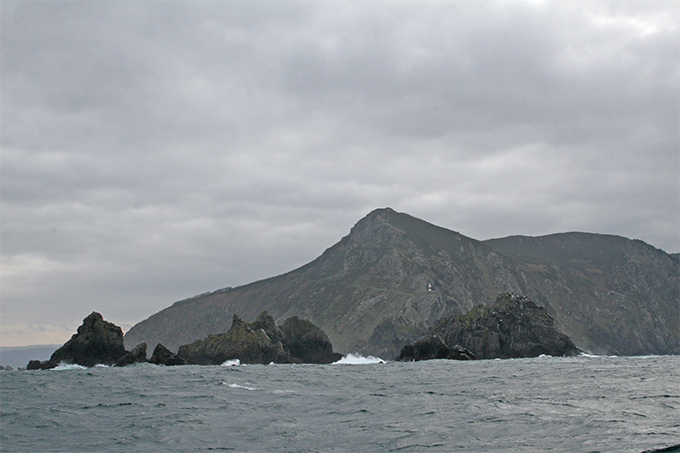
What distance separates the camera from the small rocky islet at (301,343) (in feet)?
407

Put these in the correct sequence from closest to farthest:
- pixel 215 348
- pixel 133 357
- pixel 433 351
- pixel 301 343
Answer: pixel 133 357 < pixel 433 351 < pixel 215 348 < pixel 301 343

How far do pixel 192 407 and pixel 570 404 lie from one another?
2548cm

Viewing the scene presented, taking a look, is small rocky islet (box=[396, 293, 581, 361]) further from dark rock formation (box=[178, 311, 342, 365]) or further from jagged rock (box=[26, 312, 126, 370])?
jagged rock (box=[26, 312, 126, 370])

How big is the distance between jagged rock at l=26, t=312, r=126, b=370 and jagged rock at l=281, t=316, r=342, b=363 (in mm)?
45573

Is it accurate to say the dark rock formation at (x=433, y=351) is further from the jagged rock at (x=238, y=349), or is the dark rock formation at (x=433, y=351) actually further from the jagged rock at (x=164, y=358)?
the jagged rock at (x=164, y=358)

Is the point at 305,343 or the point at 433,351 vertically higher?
the point at 305,343

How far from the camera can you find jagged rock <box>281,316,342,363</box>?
157 m

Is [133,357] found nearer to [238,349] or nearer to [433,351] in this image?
[238,349]

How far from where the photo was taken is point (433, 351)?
458ft

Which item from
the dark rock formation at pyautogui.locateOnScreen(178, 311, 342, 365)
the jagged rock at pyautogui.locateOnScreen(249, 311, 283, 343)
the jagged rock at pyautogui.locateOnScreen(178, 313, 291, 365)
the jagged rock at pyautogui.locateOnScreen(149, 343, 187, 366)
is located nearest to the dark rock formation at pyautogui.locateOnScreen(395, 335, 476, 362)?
the dark rock formation at pyautogui.locateOnScreen(178, 311, 342, 365)

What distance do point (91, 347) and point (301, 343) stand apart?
178ft

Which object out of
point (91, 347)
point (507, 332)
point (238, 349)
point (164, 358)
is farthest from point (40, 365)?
point (507, 332)

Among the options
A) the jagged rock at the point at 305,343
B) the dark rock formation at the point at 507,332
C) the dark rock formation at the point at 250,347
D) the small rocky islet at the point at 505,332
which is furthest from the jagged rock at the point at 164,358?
the dark rock formation at the point at 507,332

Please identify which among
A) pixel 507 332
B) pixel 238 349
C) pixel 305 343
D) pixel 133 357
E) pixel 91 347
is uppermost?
pixel 507 332
